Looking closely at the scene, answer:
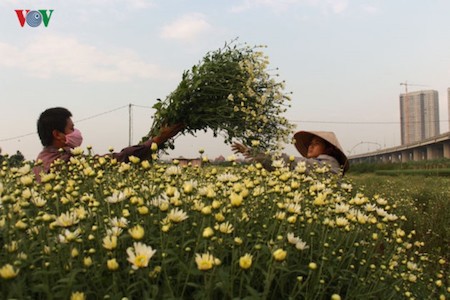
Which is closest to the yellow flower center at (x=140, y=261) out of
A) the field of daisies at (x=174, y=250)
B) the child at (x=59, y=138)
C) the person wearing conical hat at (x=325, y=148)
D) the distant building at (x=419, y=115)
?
the field of daisies at (x=174, y=250)

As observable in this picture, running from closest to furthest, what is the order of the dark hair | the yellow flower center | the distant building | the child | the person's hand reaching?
the yellow flower center
the child
the dark hair
the person's hand reaching
the distant building

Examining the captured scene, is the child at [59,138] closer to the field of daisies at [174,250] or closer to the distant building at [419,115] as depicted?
the field of daisies at [174,250]

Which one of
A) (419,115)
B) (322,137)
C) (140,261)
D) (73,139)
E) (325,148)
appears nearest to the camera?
(140,261)

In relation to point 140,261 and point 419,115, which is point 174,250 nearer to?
point 140,261

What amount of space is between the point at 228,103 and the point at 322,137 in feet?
4.63

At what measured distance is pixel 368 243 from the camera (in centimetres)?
284

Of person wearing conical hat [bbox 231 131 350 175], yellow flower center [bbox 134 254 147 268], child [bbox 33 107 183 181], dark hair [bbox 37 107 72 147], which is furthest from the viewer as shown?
person wearing conical hat [bbox 231 131 350 175]

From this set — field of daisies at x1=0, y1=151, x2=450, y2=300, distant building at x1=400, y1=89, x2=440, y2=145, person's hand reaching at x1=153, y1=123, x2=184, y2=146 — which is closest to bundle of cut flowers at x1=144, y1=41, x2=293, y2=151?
person's hand reaching at x1=153, y1=123, x2=184, y2=146

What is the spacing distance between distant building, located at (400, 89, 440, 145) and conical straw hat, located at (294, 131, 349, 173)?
103 m

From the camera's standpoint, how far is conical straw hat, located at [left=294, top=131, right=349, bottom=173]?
5.78 metres

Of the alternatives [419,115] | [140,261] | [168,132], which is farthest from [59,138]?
[419,115]

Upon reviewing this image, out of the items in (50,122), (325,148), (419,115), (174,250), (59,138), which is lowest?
(174,250)

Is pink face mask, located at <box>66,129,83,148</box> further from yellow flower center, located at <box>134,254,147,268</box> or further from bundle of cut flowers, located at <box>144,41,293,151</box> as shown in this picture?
yellow flower center, located at <box>134,254,147,268</box>

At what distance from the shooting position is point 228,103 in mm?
5219
